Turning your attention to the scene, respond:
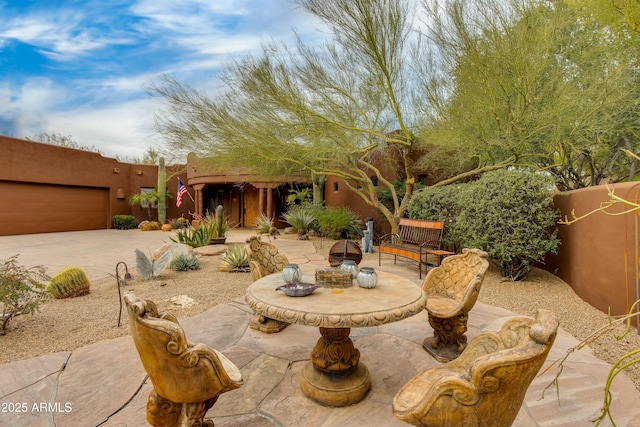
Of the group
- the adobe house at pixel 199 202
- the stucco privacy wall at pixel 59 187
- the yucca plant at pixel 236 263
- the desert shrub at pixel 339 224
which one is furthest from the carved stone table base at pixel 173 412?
the stucco privacy wall at pixel 59 187

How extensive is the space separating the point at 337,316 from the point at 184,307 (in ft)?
9.05

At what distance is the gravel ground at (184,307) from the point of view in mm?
2713

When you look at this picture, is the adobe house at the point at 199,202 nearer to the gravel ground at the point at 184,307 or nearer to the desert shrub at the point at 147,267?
the gravel ground at the point at 184,307

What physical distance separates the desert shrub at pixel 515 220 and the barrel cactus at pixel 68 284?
586 centimetres

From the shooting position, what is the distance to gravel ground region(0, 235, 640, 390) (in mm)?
2713

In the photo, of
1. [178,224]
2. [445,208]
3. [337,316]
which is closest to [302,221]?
[445,208]

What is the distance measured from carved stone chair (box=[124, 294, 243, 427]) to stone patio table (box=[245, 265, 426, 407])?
1.49 feet

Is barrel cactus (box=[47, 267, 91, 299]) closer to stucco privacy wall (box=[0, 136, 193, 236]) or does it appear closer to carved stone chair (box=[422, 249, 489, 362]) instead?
carved stone chair (box=[422, 249, 489, 362])

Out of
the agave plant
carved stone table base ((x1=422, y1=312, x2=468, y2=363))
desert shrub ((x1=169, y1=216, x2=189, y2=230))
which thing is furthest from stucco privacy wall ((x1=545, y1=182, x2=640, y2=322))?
desert shrub ((x1=169, y1=216, x2=189, y2=230))

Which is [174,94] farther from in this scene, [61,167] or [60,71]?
[60,71]

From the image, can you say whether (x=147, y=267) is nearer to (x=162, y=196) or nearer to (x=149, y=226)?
(x=149, y=226)

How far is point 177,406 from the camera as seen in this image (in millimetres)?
1479

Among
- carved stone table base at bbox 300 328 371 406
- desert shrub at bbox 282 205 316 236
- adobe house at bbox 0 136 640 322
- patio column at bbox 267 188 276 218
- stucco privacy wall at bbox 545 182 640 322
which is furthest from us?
patio column at bbox 267 188 276 218

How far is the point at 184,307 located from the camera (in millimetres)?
3727
